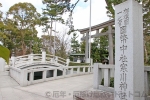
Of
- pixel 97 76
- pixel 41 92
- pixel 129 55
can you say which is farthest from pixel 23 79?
pixel 129 55

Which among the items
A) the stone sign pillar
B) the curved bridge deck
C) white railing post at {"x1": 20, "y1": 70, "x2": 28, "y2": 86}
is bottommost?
the curved bridge deck

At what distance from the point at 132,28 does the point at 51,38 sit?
21122 mm

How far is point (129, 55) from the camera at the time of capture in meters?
3.27

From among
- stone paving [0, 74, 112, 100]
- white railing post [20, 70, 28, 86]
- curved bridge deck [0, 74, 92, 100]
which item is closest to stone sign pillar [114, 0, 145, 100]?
stone paving [0, 74, 112, 100]

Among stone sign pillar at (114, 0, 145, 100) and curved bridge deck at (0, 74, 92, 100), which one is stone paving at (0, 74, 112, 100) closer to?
curved bridge deck at (0, 74, 92, 100)

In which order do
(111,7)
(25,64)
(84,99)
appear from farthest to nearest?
(25,64) → (111,7) → (84,99)

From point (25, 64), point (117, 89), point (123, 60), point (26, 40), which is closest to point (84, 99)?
point (117, 89)

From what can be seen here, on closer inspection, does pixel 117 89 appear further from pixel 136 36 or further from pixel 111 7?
pixel 111 7

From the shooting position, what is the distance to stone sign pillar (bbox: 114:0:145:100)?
10.5 feet

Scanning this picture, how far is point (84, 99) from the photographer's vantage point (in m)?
3.96

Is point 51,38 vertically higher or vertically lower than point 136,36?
higher

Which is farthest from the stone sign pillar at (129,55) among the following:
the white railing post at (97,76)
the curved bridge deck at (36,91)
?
the white railing post at (97,76)

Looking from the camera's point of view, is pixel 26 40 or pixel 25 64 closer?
pixel 25 64

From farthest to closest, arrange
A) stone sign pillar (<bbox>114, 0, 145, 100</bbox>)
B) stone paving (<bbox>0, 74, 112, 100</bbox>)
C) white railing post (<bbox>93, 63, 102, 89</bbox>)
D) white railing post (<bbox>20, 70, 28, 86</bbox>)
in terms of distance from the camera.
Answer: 1. white railing post (<bbox>20, 70, 28, 86</bbox>)
2. white railing post (<bbox>93, 63, 102, 89</bbox>)
3. stone paving (<bbox>0, 74, 112, 100</bbox>)
4. stone sign pillar (<bbox>114, 0, 145, 100</bbox>)
